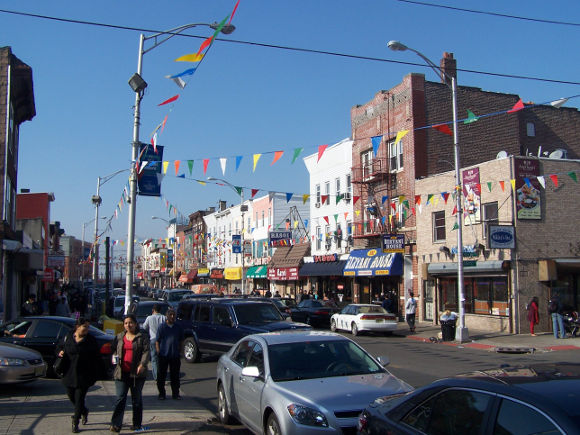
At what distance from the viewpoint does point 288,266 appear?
145 ft

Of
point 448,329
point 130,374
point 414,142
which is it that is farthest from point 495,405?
point 414,142

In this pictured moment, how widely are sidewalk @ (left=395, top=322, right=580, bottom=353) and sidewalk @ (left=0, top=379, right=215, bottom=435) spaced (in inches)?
501

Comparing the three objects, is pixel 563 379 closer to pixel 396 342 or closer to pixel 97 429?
pixel 97 429

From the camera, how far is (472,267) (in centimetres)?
2502

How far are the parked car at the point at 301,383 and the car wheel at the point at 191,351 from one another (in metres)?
7.46

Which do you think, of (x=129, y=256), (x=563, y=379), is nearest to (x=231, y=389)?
(x=563, y=379)

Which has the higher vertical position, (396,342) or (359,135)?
(359,135)

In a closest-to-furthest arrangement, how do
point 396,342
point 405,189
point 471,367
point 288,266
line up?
point 471,367 < point 396,342 < point 405,189 < point 288,266

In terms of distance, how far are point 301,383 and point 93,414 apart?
14.4 ft

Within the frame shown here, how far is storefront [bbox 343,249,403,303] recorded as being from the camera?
30906 mm

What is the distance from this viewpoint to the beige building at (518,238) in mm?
23422

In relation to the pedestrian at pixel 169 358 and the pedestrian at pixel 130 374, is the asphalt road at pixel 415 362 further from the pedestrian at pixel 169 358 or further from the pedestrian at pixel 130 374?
the pedestrian at pixel 130 374

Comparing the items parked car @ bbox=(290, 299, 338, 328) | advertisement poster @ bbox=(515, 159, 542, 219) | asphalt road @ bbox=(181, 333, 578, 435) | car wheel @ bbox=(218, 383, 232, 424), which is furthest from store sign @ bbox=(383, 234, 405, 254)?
car wheel @ bbox=(218, 383, 232, 424)

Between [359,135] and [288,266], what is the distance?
42.5 feet
